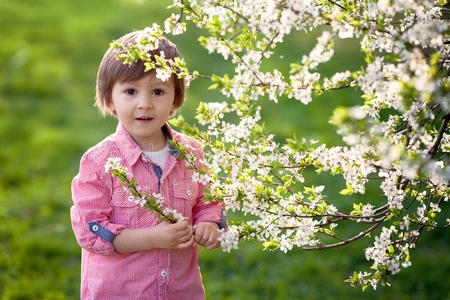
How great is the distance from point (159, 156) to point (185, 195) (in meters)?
0.25

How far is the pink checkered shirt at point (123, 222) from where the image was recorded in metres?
2.49

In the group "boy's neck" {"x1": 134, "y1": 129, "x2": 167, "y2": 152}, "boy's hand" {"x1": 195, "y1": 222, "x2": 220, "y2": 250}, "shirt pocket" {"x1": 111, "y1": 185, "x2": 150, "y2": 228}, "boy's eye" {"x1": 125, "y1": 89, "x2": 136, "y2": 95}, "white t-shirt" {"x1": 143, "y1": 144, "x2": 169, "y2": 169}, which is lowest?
"boy's hand" {"x1": 195, "y1": 222, "x2": 220, "y2": 250}


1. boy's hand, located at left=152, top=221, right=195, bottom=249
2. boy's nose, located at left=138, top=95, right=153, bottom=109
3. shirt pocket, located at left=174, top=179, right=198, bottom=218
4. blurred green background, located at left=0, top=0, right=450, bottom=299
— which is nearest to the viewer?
boy's hand, located at left=152, top=221, right=195, bottom=249

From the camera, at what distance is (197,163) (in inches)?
103

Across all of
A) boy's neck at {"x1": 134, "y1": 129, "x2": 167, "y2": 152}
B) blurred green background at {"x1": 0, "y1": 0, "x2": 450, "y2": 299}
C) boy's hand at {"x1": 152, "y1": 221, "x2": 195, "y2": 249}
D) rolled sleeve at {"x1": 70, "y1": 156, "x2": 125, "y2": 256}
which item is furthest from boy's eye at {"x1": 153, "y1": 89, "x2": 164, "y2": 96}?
blurred green background at {"x1": 0, "y1": 0, "x2": 450, "y2": 299}

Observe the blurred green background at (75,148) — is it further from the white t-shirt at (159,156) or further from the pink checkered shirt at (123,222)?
the white t-shirt at (159,156)

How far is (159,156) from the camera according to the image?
2.70 m

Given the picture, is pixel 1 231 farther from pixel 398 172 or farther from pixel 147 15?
pixel 147 15

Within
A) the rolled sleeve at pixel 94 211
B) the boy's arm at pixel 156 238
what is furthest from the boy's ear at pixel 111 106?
the boy's arm at pixel 156 238

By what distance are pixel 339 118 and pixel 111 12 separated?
10874 mm

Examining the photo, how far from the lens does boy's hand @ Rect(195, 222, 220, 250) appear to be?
2.56 metres

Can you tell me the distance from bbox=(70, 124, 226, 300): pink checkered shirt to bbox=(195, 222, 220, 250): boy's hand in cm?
16

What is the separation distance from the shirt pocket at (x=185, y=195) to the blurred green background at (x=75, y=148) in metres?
1.89

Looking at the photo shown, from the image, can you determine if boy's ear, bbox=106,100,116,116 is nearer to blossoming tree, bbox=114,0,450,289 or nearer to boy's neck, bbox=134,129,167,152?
boy's neck, bbox=134,129,167,152
